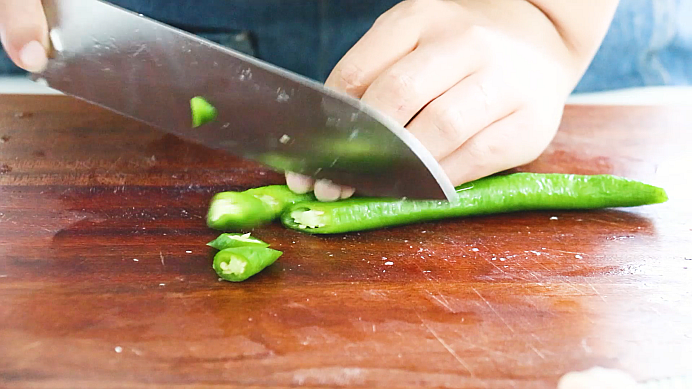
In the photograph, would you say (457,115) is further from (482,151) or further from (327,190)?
(327,190)

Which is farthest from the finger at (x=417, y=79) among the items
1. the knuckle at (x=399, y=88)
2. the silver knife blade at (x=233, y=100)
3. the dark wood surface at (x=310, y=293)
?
the dark wood surface at (x=310, y=293)

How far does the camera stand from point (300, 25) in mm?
2451

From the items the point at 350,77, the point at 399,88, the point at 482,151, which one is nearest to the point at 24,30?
the point at 350,77

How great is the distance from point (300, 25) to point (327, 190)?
3.36 ft

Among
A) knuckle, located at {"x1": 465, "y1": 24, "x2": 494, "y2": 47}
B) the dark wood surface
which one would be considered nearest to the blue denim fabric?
the dark wood surface

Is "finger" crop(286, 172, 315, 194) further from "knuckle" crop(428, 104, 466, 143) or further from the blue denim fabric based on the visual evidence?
the blue denim fabric

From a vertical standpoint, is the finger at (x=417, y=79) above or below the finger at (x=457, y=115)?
above

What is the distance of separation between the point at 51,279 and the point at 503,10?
1458 mm

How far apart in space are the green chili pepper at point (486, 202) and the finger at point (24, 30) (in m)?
0.74

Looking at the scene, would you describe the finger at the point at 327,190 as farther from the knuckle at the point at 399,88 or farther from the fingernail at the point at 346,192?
the knuckle at the point at 399,88

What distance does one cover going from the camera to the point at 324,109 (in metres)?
1.55

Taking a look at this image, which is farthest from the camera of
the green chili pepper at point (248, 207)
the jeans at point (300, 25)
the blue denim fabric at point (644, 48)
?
the blue denim fabric at point (644, 48)

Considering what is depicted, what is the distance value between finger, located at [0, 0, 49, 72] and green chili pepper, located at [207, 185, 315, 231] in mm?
572

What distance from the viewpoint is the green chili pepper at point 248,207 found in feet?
5.29
